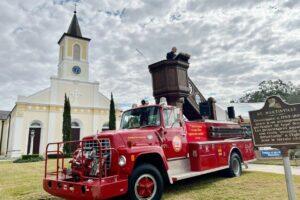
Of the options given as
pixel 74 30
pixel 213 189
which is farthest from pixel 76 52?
pixel 213 189

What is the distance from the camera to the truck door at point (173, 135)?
6637 mm

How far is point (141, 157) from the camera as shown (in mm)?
5762

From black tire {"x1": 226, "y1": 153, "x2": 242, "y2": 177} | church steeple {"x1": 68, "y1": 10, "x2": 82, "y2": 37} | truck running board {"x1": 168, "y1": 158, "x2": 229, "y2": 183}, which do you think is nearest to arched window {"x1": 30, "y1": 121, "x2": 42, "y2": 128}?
church steeple {"x1": 68, "y1": 10, "x2": 82, "y2": 37}

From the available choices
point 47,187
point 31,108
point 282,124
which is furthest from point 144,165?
point 31,108

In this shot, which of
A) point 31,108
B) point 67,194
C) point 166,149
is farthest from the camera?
point 31,108

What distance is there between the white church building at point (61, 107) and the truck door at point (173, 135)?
2338cm

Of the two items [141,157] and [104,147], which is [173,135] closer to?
[141,157]

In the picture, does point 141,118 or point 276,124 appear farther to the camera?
point 141,118

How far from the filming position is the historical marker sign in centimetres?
440

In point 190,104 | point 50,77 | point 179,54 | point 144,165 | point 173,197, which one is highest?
point 50,77

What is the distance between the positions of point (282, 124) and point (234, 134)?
525 centimetres

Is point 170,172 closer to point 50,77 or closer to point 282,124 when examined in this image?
point 282,124

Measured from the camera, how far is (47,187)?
5.70 meters

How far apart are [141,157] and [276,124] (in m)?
2.88
